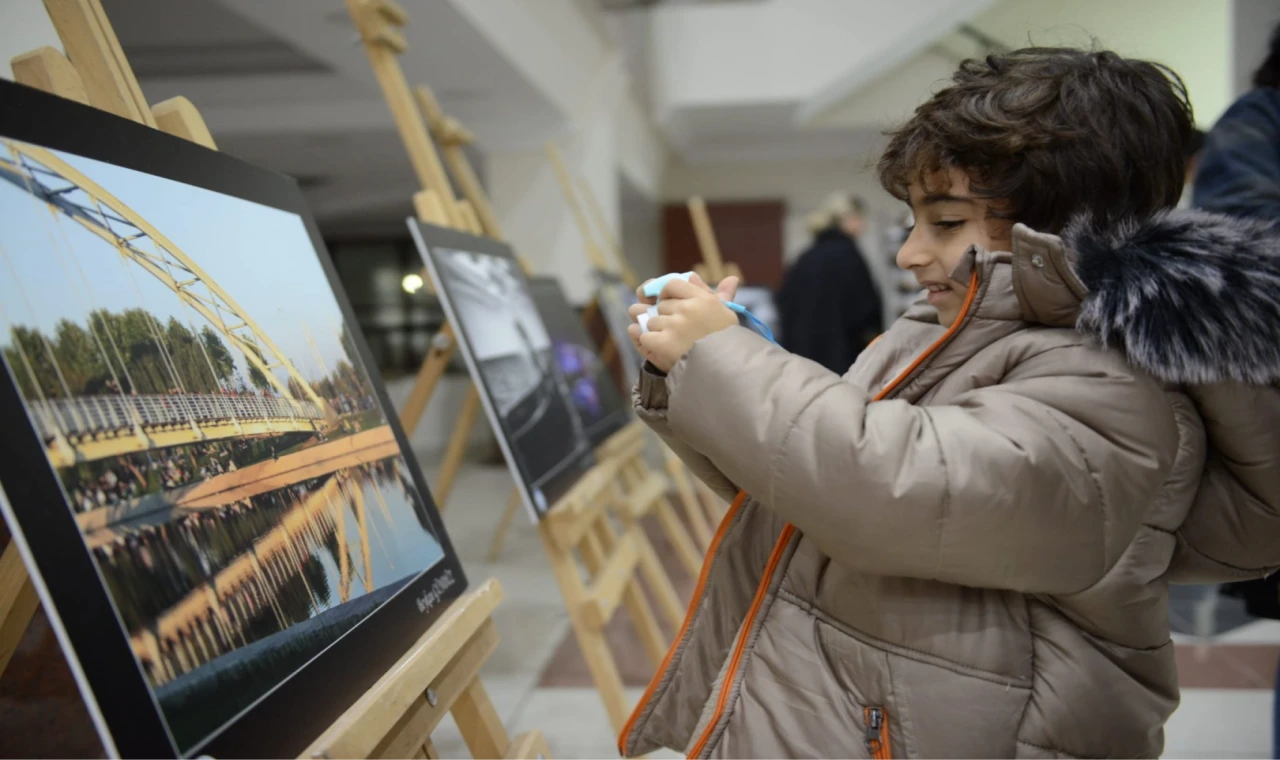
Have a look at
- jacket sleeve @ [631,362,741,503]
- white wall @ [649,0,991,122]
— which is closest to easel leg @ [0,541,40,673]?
jacket sleeve @ [631,362,741,503]

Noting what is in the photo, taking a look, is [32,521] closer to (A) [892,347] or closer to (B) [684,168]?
(A) [892,347]

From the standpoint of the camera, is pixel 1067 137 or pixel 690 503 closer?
pixel 1067 137

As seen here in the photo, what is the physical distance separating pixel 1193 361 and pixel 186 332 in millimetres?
792

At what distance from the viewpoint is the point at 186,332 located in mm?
700

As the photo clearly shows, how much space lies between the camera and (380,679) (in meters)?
0.77

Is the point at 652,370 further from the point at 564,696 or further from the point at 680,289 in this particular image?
the point at 564,696

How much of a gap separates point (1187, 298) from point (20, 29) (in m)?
1.17

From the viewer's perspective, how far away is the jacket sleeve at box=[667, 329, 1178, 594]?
0.65m

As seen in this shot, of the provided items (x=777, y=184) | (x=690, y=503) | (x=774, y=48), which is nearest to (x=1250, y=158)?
(x=690, y=503)

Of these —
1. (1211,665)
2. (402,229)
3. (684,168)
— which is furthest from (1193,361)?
(684,168)

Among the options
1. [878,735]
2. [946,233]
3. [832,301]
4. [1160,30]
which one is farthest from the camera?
[832,301]

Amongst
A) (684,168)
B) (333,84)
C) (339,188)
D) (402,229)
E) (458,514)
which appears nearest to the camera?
(333,84)

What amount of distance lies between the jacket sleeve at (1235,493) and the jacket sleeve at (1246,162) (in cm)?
69

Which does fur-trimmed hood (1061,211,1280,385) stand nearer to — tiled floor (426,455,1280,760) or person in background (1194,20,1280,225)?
person in background (1194,20,1280,225)
